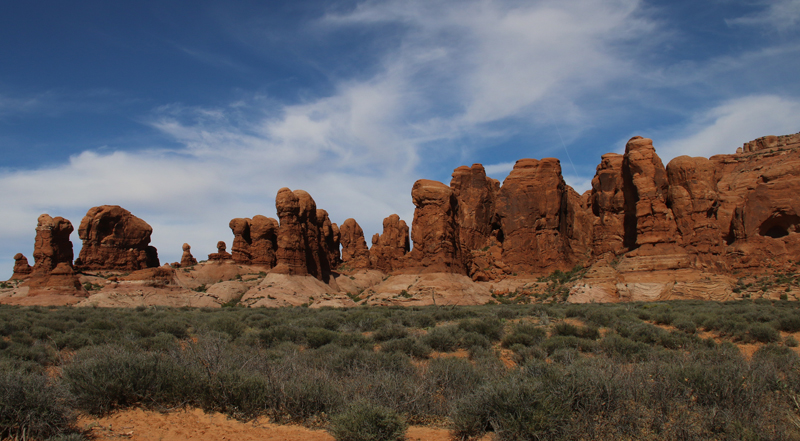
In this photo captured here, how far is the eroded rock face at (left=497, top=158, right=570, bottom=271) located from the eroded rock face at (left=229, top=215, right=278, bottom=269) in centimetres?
2809

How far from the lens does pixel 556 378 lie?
619cm

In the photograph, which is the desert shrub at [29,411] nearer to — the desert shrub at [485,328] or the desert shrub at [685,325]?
the desert shrub at [485,328]

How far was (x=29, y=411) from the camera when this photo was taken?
5055 mm

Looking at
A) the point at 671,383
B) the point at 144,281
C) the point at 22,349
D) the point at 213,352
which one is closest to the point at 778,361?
the point at 671,383

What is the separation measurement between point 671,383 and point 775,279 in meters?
38.2

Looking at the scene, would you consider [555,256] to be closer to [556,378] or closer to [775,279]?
[775,279]

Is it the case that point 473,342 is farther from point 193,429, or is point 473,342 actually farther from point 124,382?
point 124,382

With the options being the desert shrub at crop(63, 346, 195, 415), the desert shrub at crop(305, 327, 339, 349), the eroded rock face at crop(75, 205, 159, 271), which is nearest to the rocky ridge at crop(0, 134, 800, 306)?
the eroded rock face at crop(75, 205, 159, 271)

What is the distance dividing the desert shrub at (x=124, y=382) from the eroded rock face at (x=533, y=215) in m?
47.1

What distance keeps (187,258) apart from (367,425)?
2370 inches

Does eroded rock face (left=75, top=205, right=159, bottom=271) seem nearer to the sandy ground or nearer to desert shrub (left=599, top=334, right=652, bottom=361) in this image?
the sandy ground

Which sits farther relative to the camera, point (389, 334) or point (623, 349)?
point (389, 334)

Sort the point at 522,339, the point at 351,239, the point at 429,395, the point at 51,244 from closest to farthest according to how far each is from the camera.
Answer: the point at 429,395, the point at 522,339, the point at 51,244, the point at 351,239

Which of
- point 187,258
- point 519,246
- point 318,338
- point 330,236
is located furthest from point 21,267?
point 519,246
